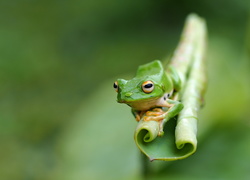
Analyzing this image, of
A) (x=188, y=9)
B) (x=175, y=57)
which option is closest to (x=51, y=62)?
(x=188, y=9)

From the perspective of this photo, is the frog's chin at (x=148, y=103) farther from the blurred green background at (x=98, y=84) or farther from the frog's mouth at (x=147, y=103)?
the blurred green background at (x=98, y=84)

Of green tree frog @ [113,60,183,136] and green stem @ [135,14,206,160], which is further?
green tree frog @ [113,60,183,136]

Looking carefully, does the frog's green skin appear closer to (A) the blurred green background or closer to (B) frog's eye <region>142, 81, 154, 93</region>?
(B) frog's eye <region>142, 81, 154, 93</region>

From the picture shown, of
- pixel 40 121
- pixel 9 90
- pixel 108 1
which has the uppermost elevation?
pixel 108 1

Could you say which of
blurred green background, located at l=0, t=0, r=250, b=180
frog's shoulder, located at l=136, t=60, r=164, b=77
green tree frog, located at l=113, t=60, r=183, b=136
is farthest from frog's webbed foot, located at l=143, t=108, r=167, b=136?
blurred green background, located at l=0, t=0, r=250, b=180

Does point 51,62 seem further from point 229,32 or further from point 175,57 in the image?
point 175,57

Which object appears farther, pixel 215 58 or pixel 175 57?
pixel 215 58

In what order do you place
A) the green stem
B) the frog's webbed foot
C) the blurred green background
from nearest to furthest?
the green stem, the frog's webbed foot, the blurred green background
